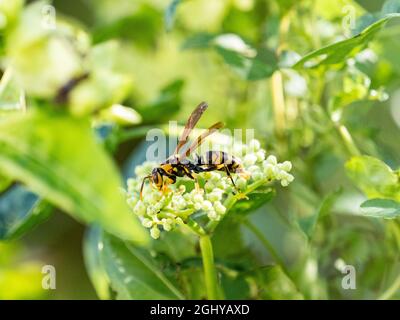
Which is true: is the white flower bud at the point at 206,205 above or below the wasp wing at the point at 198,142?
below

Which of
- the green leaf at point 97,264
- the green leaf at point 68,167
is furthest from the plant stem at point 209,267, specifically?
the green leaf at point 68,167

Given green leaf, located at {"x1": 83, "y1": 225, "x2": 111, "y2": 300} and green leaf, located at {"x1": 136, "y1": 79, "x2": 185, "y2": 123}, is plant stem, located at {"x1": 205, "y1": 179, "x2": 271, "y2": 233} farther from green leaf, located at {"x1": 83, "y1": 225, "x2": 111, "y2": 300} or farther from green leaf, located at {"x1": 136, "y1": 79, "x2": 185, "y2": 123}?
green leaf, located at {"x1": 136, "y1": 79, "x2": 185, "y2": 123}

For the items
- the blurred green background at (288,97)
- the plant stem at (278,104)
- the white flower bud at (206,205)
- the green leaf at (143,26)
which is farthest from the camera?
the green leaf at (143,26)

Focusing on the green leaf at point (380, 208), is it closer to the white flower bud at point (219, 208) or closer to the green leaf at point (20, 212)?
the white flower bud at point (219, 208)

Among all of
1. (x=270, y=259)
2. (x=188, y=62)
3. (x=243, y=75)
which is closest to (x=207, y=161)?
(x=243, y=75)

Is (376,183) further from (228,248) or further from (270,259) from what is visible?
(270,259)

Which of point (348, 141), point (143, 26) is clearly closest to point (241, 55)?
point (348, 141)
